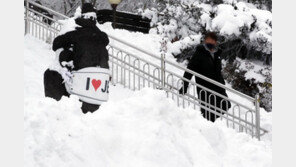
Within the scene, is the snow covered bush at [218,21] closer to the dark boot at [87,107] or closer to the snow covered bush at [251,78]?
the snow covered bush at [251,78]

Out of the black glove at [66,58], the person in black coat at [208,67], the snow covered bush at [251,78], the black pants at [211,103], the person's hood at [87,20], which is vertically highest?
the person's hood at [87,20]

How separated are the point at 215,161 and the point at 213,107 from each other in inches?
113

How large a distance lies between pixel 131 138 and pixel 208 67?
3.55m

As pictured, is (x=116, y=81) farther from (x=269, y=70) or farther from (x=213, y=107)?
(x=269, y=70)

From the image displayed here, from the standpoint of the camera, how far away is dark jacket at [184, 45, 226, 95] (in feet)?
24.3

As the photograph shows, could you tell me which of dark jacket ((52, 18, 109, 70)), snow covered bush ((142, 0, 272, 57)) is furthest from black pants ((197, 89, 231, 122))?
snow covered bush ((142, 0, 272, 57))

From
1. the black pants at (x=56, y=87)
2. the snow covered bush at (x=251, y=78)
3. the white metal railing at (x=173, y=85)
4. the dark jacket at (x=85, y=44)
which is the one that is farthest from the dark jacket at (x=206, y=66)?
the snow covered bush at (x=251, y=78)

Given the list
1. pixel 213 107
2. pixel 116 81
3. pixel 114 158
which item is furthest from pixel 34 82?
pixel 114 158

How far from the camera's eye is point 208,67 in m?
7.65

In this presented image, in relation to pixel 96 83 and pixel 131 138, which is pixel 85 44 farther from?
pixel 131 138

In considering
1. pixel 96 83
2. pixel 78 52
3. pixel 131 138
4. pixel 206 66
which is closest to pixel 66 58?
pixel 78 52

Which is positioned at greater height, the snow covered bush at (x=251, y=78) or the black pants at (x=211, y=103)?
the black pants at (x=211, y=103)

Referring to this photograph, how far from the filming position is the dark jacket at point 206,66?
741 cm

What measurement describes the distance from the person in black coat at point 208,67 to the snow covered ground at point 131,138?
1843 millimetres
